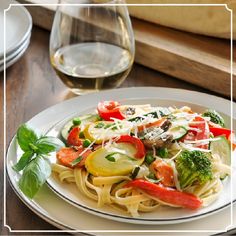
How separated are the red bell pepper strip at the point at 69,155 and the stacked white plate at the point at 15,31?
2.50ft

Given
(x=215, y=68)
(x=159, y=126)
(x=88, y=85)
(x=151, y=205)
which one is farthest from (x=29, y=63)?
(x=151, y=205)

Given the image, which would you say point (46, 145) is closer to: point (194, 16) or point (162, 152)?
point (162, 152)

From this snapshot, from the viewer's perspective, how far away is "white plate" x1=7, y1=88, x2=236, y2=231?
170 centimetres

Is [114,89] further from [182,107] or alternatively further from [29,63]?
[29,63]

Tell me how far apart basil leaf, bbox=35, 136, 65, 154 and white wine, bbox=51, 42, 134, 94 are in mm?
521

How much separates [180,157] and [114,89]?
0.66 m

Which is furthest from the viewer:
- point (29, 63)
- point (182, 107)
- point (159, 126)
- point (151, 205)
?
point (29, 63)

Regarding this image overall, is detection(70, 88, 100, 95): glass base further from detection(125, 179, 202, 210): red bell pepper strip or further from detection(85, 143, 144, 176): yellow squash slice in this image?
detection(125, 179, 202, 210): red bell pepper strip

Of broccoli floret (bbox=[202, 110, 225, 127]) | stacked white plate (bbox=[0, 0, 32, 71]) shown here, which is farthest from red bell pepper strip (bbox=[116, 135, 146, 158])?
stacked white plate (bbox=[0, 0, 32, 71])

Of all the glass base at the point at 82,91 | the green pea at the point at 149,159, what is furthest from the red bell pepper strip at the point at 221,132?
the glass base at the point at 82,91

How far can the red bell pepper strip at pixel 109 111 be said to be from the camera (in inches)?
79.4

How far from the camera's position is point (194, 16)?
272 centimetres

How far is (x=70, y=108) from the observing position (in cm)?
224

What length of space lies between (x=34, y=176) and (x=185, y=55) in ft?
3.38
